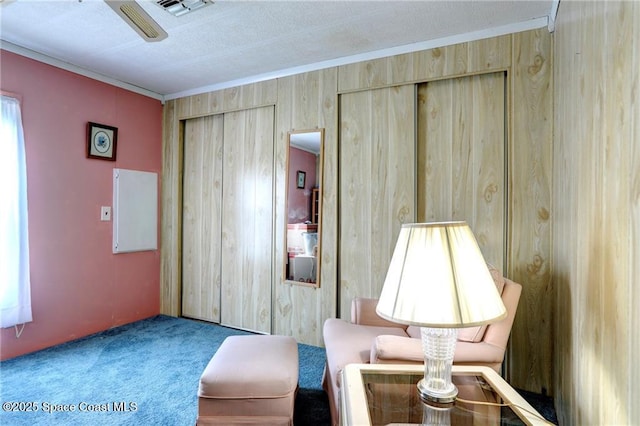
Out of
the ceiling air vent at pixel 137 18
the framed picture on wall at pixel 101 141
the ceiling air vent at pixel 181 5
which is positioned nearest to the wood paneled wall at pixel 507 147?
the framed picture on wall at pixel 101 141

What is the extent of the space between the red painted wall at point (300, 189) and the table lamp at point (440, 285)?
1965mm

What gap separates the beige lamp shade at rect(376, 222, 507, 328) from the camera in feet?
3.26

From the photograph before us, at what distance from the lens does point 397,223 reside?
106 inches

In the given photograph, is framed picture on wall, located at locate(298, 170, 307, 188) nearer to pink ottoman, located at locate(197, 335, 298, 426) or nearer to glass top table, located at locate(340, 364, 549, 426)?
pink ottoman, located at locate(197, 335, 298, 426)

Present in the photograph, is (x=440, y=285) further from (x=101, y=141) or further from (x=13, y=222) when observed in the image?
(x=101, y=141)

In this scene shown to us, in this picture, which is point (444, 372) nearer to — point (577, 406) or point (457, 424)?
point (457, 424)

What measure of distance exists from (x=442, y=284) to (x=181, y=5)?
223 centimetres

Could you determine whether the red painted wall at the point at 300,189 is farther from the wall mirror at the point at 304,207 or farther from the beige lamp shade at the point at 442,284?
the beige lamp shade at the point at 442,284

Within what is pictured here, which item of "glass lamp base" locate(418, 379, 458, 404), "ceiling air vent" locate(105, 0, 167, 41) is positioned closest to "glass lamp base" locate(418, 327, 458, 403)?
"glass lamp base" locate(418, 379, 458, 404)

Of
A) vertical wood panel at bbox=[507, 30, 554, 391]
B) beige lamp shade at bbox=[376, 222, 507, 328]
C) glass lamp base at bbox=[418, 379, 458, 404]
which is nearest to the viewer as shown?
beige lamp shade at bbox=[376, 222, 507, 328]

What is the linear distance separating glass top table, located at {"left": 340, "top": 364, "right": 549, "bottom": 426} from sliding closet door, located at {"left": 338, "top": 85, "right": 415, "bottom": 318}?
4.63ft

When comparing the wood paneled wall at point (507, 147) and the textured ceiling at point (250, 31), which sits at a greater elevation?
the textured ceiling at point (250, 31)

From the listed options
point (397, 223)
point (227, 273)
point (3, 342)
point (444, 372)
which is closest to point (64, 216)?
point (3, 342)

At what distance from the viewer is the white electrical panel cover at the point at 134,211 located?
340 centimetres
